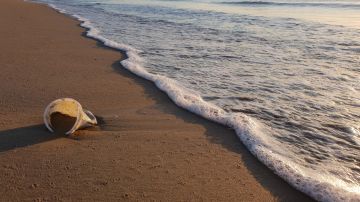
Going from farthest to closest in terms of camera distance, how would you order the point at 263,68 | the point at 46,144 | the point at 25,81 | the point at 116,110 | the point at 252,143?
1. the point at 263,68
2. the point at 25,81
3. the point at 116,110
4. the point at 252,143
5. the point at 46,144

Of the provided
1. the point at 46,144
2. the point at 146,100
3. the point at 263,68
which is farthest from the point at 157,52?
the point at 46,144

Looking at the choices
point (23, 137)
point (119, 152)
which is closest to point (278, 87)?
point (119, 152)

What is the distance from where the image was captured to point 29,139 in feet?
10.5

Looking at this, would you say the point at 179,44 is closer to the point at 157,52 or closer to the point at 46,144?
the point at 157,52

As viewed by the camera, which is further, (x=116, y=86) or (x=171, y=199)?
(x=116, y=86)

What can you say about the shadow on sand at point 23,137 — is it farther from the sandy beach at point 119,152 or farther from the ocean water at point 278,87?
the ocean water at point 278,87

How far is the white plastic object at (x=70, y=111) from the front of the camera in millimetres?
3250

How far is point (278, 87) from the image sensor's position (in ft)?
15.9

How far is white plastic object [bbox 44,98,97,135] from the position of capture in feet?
10.7

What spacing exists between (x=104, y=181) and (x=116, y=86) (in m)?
2.37

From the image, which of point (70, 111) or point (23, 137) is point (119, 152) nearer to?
point (70, 111)

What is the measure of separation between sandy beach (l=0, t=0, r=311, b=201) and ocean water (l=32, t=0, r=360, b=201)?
8.1 inches

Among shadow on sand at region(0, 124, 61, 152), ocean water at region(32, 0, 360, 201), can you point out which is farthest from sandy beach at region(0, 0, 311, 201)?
ocean water at region(32, 0, 360, 201)

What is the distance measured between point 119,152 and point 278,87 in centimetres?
246
